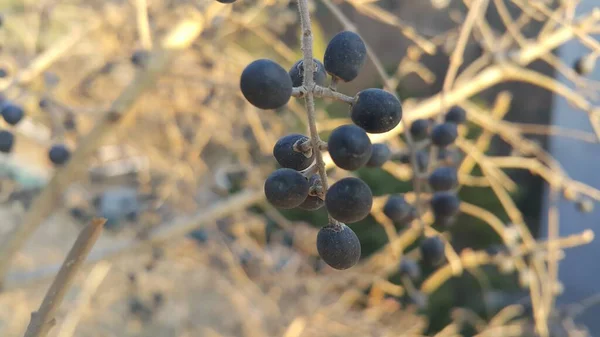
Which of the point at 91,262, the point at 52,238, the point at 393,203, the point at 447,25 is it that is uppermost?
the point at 447,25

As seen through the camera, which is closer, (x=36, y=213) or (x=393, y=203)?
(x=393, y=203)

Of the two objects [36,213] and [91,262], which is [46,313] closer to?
[36,213]

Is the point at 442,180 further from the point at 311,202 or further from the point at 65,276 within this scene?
the point at 65,276

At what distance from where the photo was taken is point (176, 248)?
2445 millimetres

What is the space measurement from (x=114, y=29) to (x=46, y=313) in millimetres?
1917

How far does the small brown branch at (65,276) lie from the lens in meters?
0.54

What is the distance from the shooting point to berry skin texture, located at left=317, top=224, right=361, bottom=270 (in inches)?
20.4

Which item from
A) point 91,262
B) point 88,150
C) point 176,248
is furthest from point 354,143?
point 176,248

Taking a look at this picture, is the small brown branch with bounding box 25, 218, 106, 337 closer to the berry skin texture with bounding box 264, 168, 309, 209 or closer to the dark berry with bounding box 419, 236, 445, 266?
the berry skin texture with bounding box 264, 168, 309, 209

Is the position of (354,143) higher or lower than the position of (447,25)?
lower

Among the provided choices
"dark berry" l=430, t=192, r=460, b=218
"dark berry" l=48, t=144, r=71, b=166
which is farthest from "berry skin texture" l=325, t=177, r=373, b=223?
"dark berry" l=48, t=144, r=71, b=166

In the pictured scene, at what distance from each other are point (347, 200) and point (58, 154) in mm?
1091

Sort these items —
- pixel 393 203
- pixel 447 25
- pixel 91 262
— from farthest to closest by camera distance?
1. pixel 447 25
2. pixel 91 262
3. pixel 393 203

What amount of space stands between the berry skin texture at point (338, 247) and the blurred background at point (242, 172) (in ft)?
1.17
